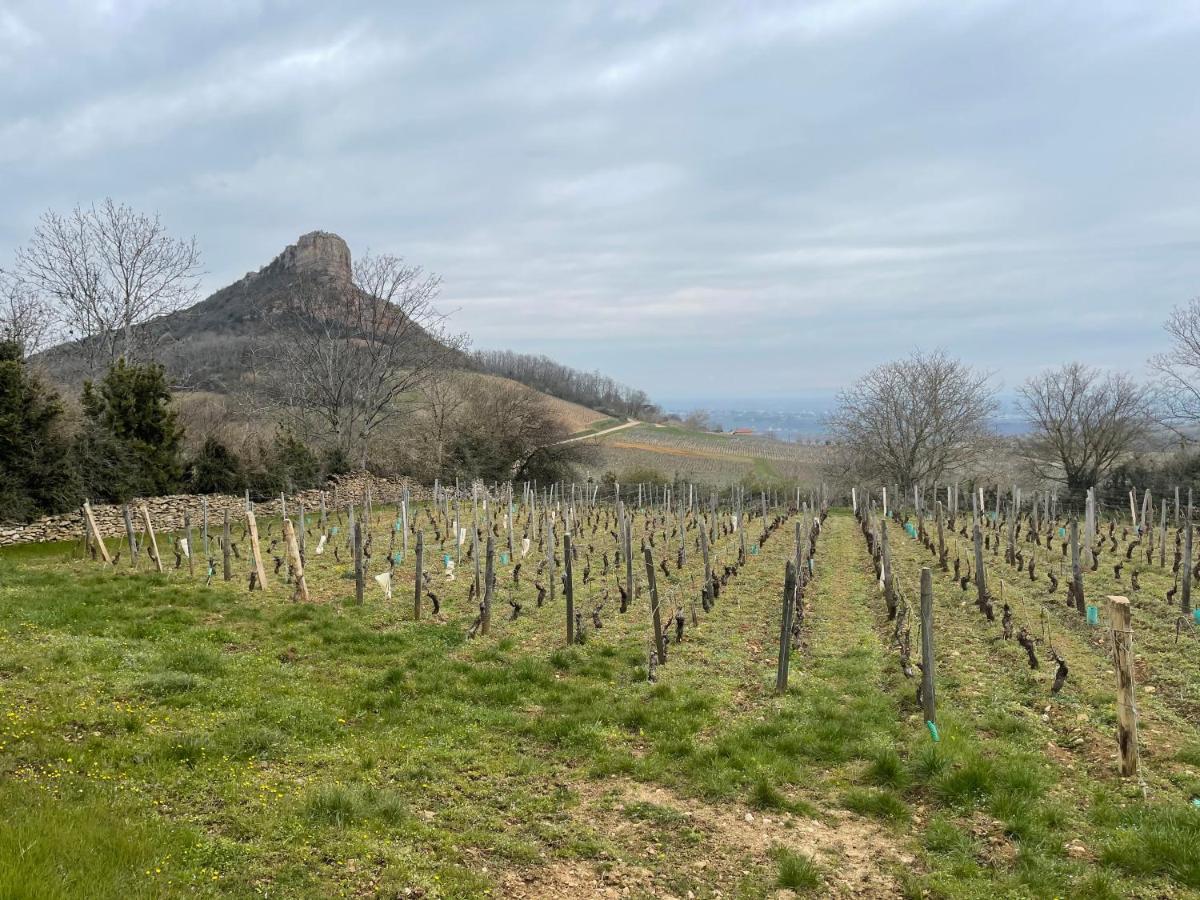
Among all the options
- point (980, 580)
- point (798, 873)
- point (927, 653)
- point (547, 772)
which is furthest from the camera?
point (980, 580)

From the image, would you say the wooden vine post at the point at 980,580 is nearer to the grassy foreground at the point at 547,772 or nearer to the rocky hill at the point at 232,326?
the grassy foreground at the point at 547,772

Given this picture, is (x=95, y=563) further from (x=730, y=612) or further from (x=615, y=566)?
(x=730, y=612)

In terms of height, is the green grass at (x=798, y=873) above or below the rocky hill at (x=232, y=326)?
below

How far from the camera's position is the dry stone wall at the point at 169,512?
1917cm

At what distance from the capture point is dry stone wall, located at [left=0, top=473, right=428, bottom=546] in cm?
1917

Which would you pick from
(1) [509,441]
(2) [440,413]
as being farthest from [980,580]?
(2) [440,413]

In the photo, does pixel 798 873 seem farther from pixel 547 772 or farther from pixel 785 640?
pixel 785 640

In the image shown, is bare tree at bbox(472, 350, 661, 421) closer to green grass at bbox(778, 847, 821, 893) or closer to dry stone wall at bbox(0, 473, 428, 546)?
dry stone wall at bbox(0, 473, 428, 546)

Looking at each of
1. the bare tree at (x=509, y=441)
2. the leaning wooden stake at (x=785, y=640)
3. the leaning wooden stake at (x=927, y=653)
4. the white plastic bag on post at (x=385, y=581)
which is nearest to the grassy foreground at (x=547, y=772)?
the leaning wooden stake at (x=785, y=640)

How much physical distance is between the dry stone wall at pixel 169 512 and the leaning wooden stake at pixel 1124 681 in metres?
16.6

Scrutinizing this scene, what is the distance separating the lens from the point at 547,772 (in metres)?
6.34

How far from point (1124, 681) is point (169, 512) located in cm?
2488

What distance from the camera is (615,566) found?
16953mm

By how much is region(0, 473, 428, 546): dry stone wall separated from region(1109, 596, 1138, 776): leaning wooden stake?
16596 mm
